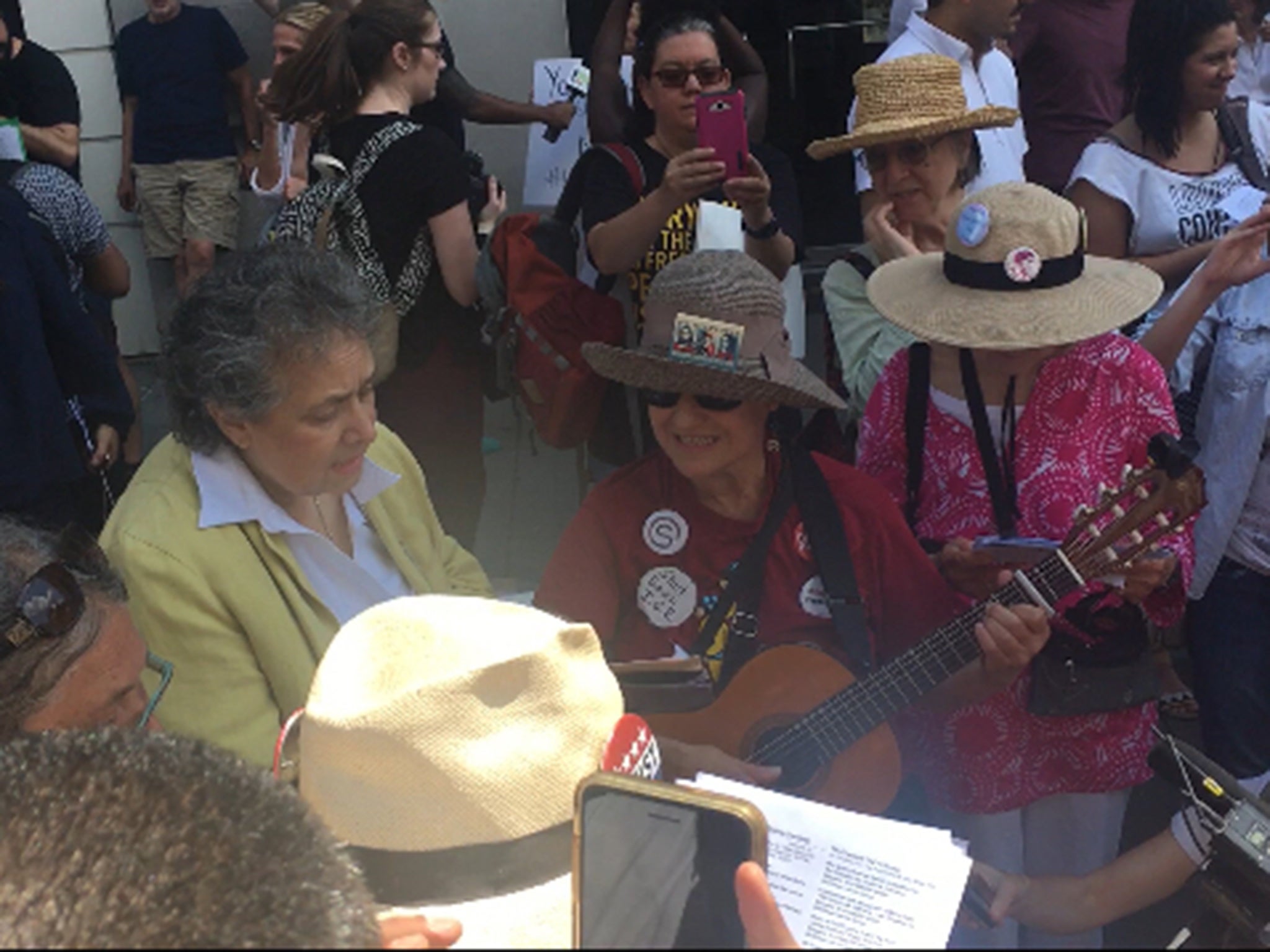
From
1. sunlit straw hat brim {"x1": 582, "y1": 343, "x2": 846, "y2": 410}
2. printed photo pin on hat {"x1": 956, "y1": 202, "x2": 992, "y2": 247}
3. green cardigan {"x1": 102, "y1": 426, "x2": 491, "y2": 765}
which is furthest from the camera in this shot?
printed photo pin on hat {"x1": 956, "y1": 202, "x2": 992, "y2": 247}

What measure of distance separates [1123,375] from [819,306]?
9.38 ft

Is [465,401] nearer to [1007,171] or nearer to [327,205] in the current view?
[327,205]

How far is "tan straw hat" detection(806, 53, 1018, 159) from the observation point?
10.8 ft

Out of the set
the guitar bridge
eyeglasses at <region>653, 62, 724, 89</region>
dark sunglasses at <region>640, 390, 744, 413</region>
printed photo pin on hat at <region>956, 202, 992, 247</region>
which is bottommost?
the guitar bridge

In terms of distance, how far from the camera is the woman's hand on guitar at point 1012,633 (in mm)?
2367

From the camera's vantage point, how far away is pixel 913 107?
3361mm

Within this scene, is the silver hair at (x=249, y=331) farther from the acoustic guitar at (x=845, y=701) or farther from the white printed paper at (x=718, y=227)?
the white printed paper at (x=718, y=227)

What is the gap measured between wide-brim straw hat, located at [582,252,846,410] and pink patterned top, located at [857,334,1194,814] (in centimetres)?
33

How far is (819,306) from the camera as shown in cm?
554

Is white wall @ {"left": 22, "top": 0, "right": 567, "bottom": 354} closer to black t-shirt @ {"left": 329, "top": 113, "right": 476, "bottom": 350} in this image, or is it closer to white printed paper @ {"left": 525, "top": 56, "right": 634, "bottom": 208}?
white printed paper @ {"left": 525, "top": 56, "right": 634, "bottom": 208}

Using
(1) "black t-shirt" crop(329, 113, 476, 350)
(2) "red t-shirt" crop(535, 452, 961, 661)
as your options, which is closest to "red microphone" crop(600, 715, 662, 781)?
(2) "red t-shirt" crop(535, 452, 961, 661)

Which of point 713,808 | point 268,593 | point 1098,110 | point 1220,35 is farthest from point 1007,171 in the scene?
point 713,808

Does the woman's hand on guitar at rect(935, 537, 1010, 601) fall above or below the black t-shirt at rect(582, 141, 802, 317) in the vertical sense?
below

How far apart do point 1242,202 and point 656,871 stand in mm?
2921
